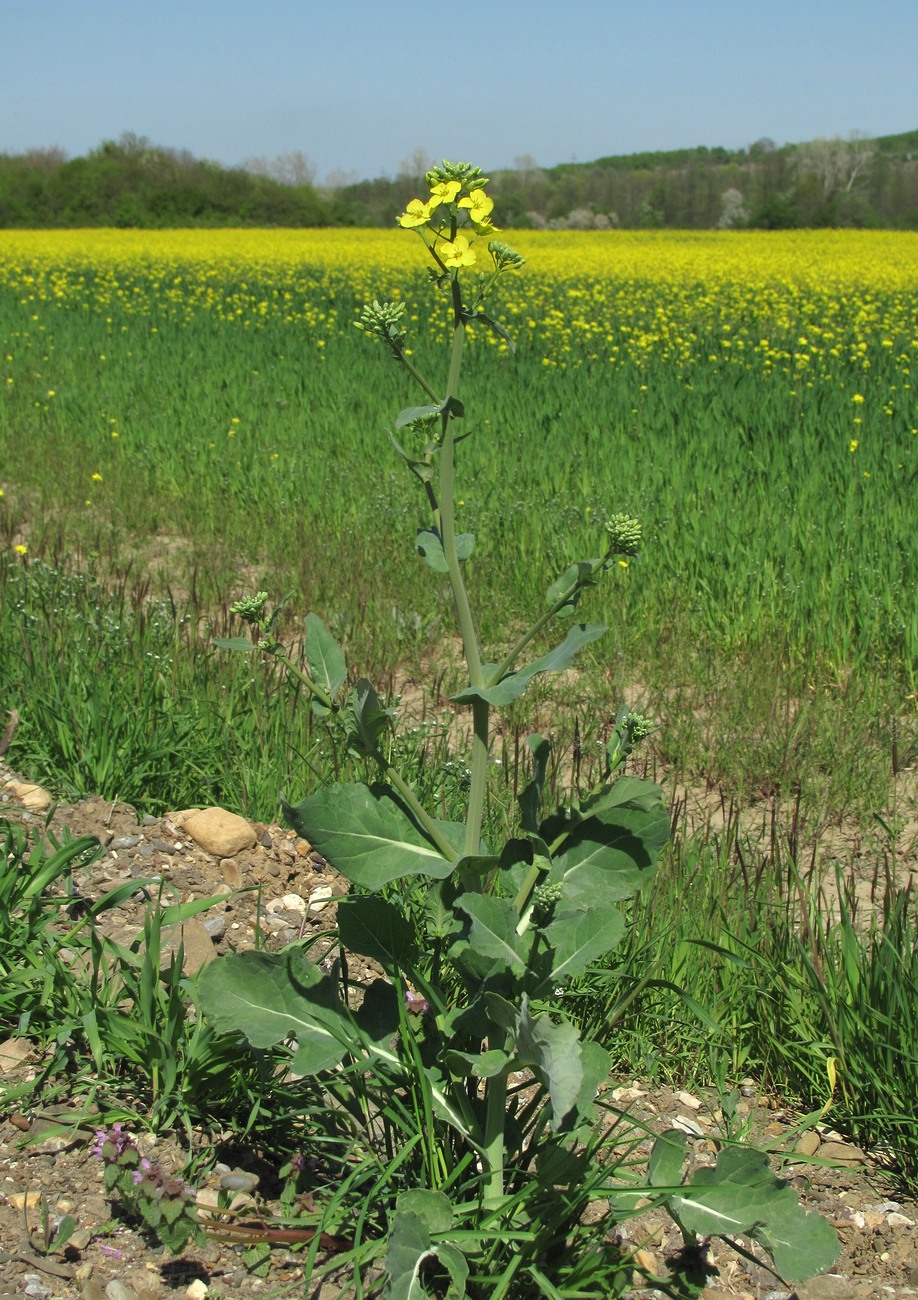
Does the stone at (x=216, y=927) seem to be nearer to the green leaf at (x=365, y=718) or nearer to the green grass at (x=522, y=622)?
the green grass at (x=522, y=622)

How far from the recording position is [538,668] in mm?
1525

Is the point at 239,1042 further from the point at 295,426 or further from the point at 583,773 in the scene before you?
the point at 295,426

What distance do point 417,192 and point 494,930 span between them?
47.3m

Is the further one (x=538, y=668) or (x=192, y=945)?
(x=192, y=945)

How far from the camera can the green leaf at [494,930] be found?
5.02ft

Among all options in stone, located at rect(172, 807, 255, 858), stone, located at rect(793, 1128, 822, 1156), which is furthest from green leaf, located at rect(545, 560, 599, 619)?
stone, located at rect(172, 807, 255, 858)

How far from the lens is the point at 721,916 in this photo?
250cm

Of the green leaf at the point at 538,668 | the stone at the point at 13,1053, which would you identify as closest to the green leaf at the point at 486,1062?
the green leaf at the point at 538,668

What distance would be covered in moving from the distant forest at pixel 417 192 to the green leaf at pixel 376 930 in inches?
1520

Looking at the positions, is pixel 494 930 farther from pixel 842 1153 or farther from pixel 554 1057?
pixel 842 1153

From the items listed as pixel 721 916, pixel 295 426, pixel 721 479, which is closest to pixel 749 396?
pixel 721 479

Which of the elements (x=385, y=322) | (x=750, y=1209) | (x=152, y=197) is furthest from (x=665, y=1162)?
(x=152, y=197)

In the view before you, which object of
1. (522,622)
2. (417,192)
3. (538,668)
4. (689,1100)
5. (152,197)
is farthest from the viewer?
(417,192)

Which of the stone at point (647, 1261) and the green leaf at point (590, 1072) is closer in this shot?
the green leaf at point (590, 1072)
